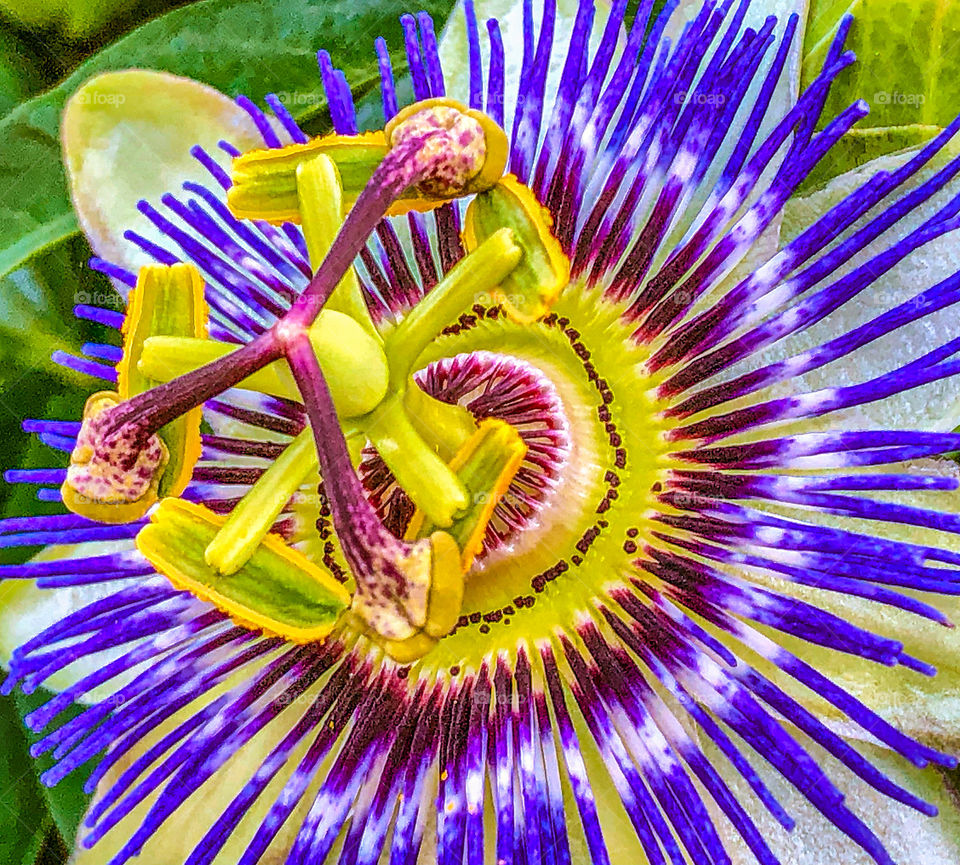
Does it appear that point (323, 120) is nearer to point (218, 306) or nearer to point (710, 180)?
point (218, 306)

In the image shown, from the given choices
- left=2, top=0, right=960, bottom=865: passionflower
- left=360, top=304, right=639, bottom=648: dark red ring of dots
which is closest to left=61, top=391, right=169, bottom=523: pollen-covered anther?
left=2, top=0, right=960, bottom=865: passionflower

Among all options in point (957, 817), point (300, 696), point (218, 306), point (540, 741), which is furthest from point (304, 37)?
point (957, 817)

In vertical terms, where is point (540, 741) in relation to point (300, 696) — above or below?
above

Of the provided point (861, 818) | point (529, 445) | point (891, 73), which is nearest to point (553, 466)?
point (529, 445)

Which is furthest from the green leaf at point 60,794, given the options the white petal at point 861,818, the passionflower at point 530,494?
the white petal at point 861,818

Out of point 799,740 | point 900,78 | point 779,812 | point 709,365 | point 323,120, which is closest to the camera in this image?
point 779,812

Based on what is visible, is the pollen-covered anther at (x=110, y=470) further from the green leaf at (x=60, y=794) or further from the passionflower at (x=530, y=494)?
the green leaf at (x=60, y=794)

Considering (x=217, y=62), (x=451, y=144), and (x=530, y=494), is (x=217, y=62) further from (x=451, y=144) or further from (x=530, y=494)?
(x=530, y=494)
